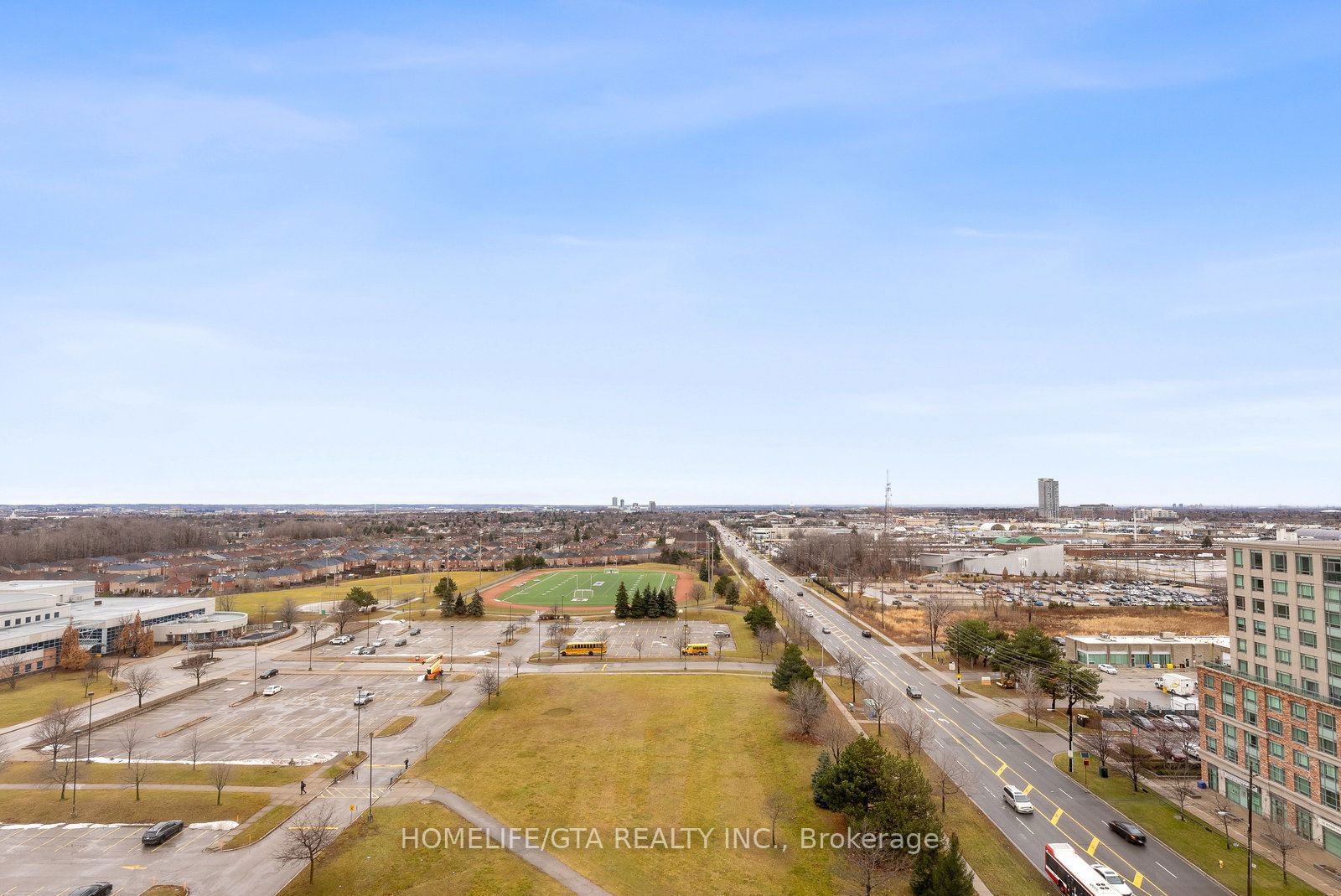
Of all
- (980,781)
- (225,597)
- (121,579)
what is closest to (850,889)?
(980,781)

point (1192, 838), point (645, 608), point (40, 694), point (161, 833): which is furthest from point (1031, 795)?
point (40, 694)

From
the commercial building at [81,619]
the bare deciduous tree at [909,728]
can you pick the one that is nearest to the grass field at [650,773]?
the bare deciduous tree at [909,728]

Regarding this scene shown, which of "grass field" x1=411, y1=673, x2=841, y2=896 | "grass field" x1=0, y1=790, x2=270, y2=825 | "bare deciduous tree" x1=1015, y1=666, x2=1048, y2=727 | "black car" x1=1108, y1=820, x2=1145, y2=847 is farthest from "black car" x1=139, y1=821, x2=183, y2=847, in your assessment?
"bare deciduous tree" x1=1015, y1=666, x2=1048, y2=727

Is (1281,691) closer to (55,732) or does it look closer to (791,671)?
(791,671)

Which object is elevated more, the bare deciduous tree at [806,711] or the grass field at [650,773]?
the bare deciduous tree at [806,711]

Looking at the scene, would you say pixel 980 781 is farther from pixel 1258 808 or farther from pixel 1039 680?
pixel 1039 680

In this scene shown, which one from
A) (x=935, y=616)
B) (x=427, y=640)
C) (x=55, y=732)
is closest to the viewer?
(x=55, y=732)

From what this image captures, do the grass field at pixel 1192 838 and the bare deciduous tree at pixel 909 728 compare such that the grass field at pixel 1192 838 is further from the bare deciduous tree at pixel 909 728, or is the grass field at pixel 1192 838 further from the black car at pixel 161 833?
the black car at pixel 161 833
